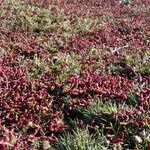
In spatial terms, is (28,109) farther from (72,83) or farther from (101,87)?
(101,87)

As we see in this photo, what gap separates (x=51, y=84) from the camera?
29.9 feet

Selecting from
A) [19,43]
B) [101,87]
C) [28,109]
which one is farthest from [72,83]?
[19,43]

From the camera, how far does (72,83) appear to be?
917 centimetres

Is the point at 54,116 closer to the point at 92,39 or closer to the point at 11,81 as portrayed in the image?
the point at 11,81

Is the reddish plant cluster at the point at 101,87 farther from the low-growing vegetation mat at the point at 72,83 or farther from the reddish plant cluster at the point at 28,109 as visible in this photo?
the reddish plant cluster at the point at 28,109

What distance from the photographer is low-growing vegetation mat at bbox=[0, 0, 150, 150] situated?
6.94 meters

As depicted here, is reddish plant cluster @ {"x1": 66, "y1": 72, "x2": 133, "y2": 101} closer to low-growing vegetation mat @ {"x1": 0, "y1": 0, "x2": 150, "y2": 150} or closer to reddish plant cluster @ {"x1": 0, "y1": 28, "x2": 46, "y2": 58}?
low-growing vegetation mat @ {"x1": 0, "y1": 0, "x2": 150, "y2": 150}

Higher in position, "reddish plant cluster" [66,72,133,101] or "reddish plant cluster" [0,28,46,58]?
"reddish plant cluster" [0,28,46,58]

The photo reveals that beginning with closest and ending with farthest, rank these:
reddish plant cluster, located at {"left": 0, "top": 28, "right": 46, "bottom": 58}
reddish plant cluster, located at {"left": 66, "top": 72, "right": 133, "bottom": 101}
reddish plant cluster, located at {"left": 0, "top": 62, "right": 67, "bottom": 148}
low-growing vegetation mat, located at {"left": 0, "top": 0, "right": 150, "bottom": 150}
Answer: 1. low-growing vegetation mat, located at {"left": 0, "top": 0, "right": 150, "bottom": 150}
2. reddish plant cluster, located at {"left": 0, "top": 62, "right": 67, "bottom": 148}
3. reddish plant cluster, located at {"left": 66, "top": 72, "right": 133, "bottom": 101}
4. reddish plant cluster, located at {"left": 0, "top": 28, "right": 46, "bottom": 58}

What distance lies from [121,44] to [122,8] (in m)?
8.53

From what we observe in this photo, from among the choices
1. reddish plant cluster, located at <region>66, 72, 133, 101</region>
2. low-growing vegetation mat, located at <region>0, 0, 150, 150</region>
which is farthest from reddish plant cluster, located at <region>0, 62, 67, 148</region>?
reddish plant cluster, located at <region>66, 72, 133, 101</region>

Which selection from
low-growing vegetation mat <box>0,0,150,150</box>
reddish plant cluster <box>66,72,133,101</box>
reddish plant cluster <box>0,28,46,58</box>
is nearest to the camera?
low-growing vegetation mat <box>0,0,150,150</box>

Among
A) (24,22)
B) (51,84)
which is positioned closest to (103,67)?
(51,84)

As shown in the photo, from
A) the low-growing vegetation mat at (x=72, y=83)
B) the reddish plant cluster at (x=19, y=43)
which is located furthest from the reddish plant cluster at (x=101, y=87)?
the reddish plant cluster at (x=19, y=43)
